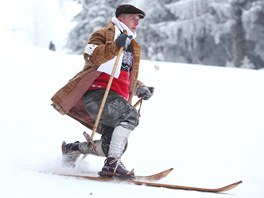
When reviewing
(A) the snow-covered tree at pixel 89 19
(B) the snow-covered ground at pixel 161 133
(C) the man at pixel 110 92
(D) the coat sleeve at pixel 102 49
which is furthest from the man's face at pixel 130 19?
(A) the snow-covered tree at pixel 89 19

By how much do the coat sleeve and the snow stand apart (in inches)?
42.6

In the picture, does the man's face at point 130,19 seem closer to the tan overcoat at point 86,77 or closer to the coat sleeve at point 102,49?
the tan overcoat at point 86,77

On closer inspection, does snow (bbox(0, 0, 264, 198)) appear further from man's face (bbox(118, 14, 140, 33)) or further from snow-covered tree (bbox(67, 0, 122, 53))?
snow-covered tree (bbox(67, 0, 122, 53))

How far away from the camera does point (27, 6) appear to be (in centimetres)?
6150

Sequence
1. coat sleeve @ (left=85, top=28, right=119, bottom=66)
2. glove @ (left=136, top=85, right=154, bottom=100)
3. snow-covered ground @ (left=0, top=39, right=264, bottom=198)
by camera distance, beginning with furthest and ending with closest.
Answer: glove @ (left=136, top=85, right=154, bottom=100), coat sleeve @ (left=85, top=28, right=119, bottom=66), snow-covered ground @ (left=0, top=39, right=264, bottom=198)

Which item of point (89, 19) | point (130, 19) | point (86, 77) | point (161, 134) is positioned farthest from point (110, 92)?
point (89, 19)

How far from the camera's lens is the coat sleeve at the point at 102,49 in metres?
4.14

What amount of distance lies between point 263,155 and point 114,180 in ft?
9.63

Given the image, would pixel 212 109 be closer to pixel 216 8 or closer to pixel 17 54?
pixel 17 54

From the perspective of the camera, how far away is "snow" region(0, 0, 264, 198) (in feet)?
12.3

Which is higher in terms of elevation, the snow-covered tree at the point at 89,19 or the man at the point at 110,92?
the snow-covered tree at the point at 89,19

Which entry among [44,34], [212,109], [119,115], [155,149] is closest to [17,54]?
[212,109]

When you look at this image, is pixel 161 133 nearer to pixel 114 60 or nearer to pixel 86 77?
pixel 114 60

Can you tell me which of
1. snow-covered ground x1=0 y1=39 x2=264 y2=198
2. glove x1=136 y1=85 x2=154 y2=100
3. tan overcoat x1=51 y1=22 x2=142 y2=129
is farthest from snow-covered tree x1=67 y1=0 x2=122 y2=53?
tan overcoat x1=51 y1=22 x2=142 y2=129
